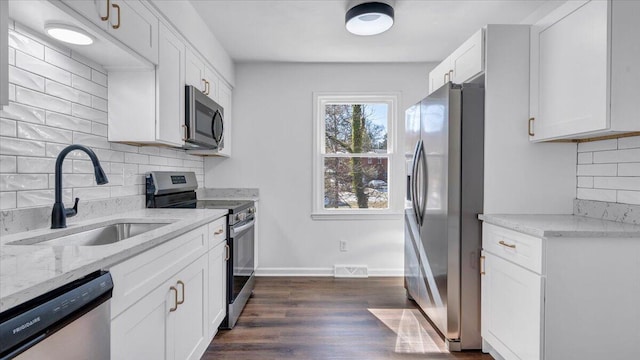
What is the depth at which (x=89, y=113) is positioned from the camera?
1873 millimetres

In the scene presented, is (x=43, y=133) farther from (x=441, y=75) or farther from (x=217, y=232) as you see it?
(x=441, y=75)

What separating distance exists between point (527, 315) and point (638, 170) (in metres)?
0.99

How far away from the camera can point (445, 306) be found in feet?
7.23

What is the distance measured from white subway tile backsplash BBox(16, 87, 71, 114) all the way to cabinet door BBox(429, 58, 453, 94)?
8.44 ft

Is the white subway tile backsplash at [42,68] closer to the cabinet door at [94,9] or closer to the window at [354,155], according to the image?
the cabinet door at [94,9]

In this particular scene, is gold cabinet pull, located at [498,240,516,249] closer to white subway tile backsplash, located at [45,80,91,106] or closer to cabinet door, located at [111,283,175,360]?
cabinet door, located at [111,283,175,360]

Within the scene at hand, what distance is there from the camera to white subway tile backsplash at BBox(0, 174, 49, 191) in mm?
1363

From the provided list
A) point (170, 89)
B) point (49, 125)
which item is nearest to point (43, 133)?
point (49, 125)

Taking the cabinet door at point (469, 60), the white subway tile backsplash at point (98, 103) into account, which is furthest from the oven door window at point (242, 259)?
the cabinet door at point (469, 60)

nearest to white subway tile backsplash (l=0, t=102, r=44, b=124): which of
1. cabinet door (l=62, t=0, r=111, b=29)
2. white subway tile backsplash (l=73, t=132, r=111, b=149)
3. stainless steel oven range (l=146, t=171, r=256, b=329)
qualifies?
white subway tile backsplash (l=73, t=132, r=111, b=149)

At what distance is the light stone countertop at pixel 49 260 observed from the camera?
2.46ft

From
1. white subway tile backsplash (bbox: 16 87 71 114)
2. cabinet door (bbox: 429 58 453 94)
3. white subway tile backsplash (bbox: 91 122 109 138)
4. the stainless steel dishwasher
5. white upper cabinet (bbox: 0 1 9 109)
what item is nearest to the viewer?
the stainless steel dishwasher

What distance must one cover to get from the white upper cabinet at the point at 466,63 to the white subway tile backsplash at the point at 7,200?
8.50 feet

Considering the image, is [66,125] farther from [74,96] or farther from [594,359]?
[594,359]
